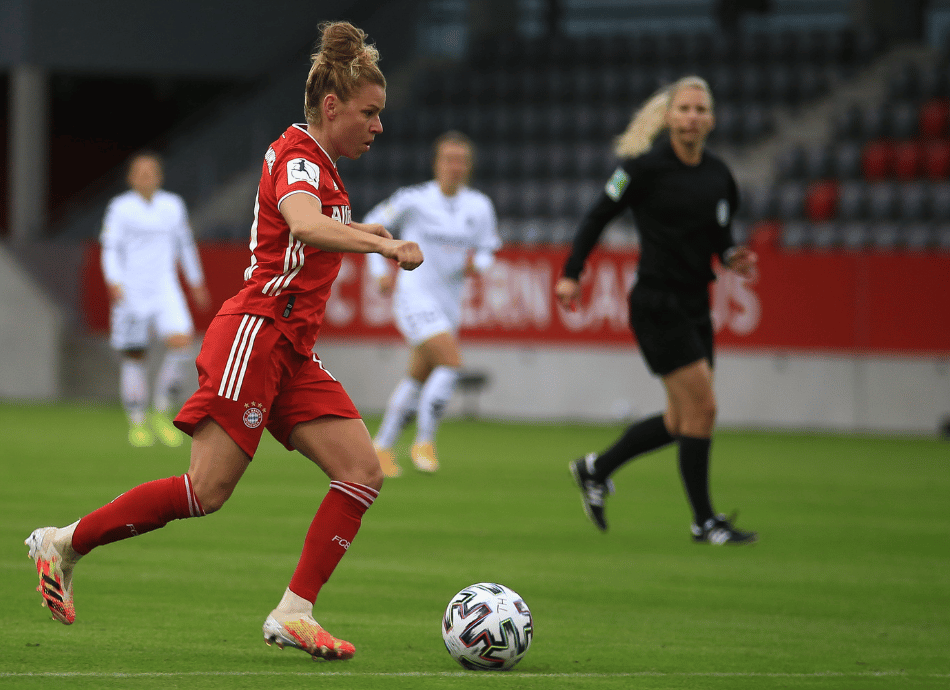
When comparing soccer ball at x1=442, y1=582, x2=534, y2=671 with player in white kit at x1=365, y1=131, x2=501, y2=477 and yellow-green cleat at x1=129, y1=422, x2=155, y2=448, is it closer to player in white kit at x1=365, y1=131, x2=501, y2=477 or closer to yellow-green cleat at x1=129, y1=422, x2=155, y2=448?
player in white kit at x1=365, y1=131, x2=501, y2=477

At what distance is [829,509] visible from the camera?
9.98 metres

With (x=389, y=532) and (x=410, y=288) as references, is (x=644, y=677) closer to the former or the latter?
(x=389, y=532)

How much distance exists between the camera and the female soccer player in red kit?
15.6 feet

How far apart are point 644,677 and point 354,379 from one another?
14.7 m

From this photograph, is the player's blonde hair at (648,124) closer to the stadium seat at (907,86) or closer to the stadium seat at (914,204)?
the stadium seat at (914,204)

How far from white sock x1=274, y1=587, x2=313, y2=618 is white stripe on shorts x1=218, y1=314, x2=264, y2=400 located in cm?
70

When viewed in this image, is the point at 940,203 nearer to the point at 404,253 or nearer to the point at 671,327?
the point at 671,327

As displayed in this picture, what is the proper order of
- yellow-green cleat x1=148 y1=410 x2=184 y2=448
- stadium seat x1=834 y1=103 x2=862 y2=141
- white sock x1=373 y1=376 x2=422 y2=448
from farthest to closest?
stadium seat x1=834 y1=103 x2=862 y2=141 < yellow-green cleat x1=148 y1=410 x2=184 y2=448 < white sock x1=373 y1=376 x2=422 y2=448

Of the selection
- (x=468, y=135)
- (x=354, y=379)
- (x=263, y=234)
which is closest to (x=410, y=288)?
(x=263, y=234)

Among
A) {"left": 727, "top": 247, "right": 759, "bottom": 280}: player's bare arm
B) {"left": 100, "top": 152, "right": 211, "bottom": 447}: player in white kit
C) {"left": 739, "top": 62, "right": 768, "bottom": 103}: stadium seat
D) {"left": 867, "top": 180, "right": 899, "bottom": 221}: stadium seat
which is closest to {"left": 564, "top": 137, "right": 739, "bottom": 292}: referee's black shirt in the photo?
{"left": 727, "top": 247, "right": 759, "bottom": 280}: player's bare arm

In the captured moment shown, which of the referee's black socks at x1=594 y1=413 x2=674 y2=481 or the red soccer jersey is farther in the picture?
the referee's black socks at x1=594 y1=413 x2=674 y2=481

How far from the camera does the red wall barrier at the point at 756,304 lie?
1680 centimetres

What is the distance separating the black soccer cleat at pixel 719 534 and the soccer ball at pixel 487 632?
10.5 feet

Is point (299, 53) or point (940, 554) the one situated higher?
point (299, 53)
